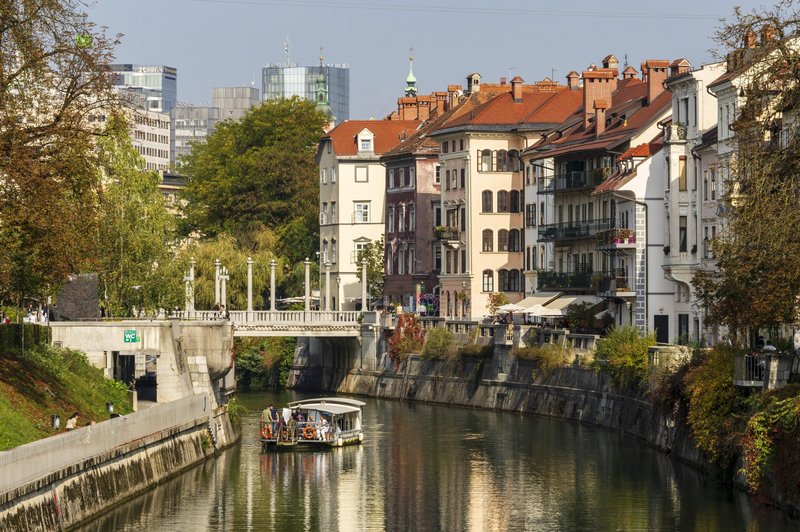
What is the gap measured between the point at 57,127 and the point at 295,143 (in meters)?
97.3

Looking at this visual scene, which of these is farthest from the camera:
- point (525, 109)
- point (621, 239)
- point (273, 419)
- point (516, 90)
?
point (516, 90)

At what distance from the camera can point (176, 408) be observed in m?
68.0

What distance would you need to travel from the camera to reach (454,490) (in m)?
65.2

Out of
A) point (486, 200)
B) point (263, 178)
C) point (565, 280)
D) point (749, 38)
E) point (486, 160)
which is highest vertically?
point (263, 178)

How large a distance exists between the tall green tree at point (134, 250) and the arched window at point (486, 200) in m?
31.8

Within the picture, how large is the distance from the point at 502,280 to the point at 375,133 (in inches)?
1018

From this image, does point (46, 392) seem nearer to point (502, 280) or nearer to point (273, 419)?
point (273, 419)

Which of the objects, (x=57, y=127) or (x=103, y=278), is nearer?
(x=57, y=127)

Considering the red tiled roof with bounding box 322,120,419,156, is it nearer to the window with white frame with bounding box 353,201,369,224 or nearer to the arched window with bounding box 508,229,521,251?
the window with white frame with bounding box 353,201,369,224

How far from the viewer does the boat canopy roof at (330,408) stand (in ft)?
268

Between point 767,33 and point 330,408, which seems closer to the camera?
point 767,33

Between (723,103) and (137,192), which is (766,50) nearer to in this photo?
(723,103)

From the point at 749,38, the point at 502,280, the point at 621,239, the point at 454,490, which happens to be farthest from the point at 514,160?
the point at 749,38

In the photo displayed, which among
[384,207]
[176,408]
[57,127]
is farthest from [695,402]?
[384,207]
